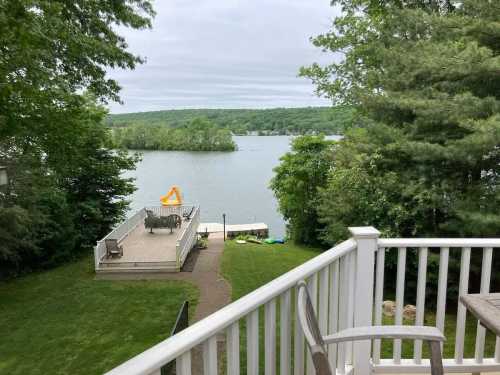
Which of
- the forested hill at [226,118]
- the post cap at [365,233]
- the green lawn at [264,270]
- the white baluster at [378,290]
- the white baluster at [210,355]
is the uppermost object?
the forested hill at [226,118]

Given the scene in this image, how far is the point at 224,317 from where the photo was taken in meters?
1.24

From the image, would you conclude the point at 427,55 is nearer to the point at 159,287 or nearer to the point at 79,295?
the point at 159,287

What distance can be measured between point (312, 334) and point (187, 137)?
70864 mm

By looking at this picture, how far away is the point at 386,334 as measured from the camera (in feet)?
5.17

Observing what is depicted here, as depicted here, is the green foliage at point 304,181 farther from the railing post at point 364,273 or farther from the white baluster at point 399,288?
the railing post at point 364,273

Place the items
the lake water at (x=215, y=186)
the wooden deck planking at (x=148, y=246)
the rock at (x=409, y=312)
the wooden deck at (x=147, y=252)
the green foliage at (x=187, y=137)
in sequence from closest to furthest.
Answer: the rock at (x=409, y=312), the wooden deck at (x=147, y=252), the wooden deck planking at (x=148, y=246), the lake water at (x=215, y=186), the green foliage at (x=187, y=137)

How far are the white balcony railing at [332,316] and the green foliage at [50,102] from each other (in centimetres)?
561

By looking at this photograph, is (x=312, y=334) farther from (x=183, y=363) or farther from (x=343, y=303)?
(x=343, y=303)

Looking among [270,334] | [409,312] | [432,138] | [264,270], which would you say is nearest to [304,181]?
[264,270]

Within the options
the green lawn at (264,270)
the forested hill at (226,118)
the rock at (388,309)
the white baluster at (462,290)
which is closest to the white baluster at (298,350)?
the white baluster at (462,290)

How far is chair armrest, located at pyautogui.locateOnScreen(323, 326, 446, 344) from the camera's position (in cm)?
155

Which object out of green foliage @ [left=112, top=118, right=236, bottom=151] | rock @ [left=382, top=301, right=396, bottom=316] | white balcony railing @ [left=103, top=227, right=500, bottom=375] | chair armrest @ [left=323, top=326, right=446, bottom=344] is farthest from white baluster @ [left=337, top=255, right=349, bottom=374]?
green foliage @ [left=112, top=118, right=236, bottom=151]

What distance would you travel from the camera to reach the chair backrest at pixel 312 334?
1123 mm

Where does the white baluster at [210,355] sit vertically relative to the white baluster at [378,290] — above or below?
above
